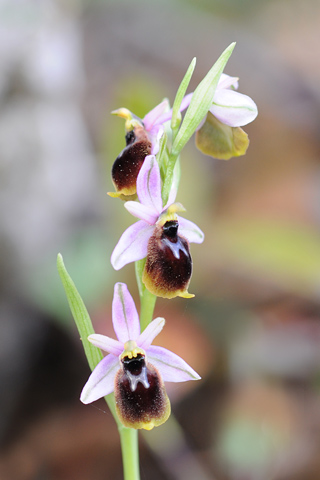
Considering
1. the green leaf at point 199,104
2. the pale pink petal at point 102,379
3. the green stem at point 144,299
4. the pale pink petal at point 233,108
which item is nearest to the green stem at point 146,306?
the green stem at point 144,299

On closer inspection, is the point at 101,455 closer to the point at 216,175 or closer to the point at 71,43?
the point at 216,175

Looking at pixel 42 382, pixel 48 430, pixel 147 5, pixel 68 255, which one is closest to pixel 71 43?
pixel 147 5

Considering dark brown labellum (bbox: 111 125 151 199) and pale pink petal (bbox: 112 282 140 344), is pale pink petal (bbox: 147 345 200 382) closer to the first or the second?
pale pink petal (bbox: 112 282 140 344)

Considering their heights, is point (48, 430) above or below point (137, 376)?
above

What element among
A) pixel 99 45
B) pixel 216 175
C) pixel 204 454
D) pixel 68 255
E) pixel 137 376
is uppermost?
pixel 99 45

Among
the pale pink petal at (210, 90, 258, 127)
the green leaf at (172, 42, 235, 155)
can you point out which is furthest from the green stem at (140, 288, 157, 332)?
the pale pink petal at (210, 90, 258, 127)

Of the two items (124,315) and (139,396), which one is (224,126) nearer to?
(124,315)
